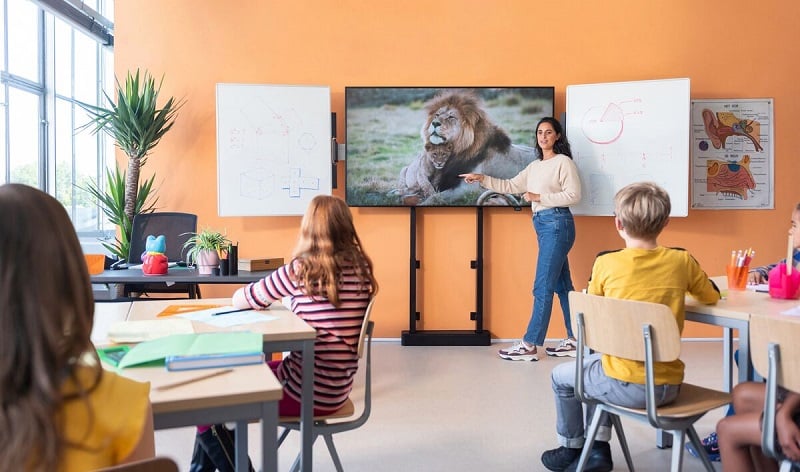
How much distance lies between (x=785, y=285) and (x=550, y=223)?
2.24 m

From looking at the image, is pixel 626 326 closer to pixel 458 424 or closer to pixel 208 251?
pixel 458 424

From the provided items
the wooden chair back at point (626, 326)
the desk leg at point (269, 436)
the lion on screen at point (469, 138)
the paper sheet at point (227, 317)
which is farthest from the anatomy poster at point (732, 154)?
the desk leg at point (269, 436)

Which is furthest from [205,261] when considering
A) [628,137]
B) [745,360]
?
[628,137]

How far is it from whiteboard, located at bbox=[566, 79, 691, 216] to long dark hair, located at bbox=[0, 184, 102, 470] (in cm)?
439

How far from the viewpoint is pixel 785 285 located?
248 centimetres

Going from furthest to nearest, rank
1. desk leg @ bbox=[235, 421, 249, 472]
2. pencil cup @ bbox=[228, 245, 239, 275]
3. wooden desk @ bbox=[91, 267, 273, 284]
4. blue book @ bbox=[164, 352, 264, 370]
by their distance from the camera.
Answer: pencil cup @ bbox=[228, 245, 239, 275] → wooden desk @ bbox=[91, 267, 273, 284] → desk leg @ bbox=[235, 421, 249, 472] → blue book @ bbox=[164, 352, 264, 370]

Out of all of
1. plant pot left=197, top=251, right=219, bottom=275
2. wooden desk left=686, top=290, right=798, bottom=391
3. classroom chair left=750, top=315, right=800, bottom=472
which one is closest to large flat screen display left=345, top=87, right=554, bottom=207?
plant pot left=197, top=251, right=219, bottom=275

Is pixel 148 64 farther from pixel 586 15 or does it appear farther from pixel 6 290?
pixel 6 290

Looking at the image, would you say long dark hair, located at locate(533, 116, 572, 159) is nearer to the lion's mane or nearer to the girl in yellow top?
the lion's mane

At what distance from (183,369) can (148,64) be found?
429 centimetres

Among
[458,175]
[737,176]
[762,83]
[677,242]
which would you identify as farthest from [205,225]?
[762,83]

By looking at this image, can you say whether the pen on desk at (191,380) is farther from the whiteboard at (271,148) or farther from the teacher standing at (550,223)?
the whiteboard at (271,148)

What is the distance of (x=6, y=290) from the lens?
0.94 meters

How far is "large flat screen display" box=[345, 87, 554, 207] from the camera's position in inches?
197
